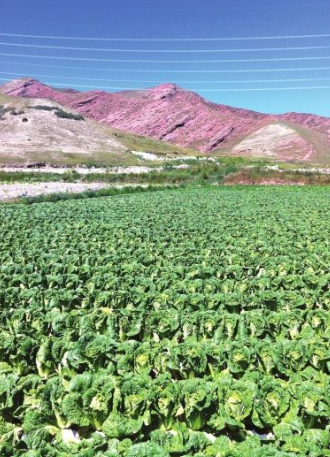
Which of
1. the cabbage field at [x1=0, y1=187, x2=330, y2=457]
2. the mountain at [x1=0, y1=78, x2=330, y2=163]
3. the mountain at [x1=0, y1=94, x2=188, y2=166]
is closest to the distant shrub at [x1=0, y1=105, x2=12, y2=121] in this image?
the mountain at [x1=0, y1=94, x2=188, y2=166]

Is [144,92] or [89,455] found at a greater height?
[144,92]

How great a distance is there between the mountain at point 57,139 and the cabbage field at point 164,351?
183 ft

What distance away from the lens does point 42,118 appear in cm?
8412

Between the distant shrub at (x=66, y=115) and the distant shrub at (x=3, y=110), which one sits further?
the distant shrub at (x=66, y=115)

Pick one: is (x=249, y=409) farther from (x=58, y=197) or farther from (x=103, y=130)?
(x=103, y=130)

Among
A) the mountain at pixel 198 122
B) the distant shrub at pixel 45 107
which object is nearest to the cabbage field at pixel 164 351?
the distant shrub at pixel 45 107

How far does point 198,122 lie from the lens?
5148 inches

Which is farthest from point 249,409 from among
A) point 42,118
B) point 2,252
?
point 42,118

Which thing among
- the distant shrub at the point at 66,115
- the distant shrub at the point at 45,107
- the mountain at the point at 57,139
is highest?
the distant shrub at the point at 45,107

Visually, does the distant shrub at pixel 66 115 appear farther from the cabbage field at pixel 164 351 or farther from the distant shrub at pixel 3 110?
the cabbage field at pixel 164 351

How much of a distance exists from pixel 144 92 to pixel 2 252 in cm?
18001

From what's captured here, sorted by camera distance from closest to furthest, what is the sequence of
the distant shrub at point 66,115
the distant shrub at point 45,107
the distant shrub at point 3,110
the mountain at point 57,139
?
1. the mountain at point 57,139
2. the distant shrub at point 3,110
3. the distant shrub at point 66,115
4. the distant shrub at point 45,107

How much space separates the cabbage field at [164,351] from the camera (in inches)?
145

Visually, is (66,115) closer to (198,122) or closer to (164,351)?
(198,122)
